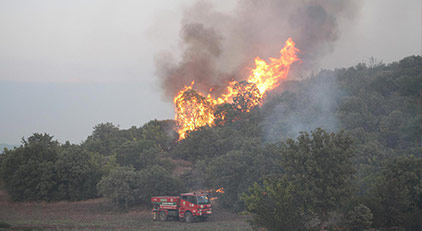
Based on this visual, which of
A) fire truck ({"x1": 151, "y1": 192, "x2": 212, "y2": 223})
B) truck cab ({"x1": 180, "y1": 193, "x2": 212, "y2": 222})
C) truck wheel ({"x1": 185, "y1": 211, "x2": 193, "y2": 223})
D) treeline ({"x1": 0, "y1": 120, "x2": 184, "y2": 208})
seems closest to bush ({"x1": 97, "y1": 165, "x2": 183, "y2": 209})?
treeline ({"x1": 0, "y1": 120, "x2": 184, "y2": 208})

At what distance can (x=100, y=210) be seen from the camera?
130 ft

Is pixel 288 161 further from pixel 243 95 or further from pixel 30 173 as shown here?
pixel 243 95

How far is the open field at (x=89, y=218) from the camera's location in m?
28.1

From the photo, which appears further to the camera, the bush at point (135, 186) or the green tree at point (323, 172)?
the bush at point (135, 186)

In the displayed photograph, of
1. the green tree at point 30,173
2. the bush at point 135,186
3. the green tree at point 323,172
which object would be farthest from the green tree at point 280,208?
the green tree at point 30,173

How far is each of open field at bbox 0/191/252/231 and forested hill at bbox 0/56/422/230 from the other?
1.45m

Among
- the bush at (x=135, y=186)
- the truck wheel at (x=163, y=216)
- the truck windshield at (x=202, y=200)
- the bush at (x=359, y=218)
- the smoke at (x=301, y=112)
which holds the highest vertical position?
the smoke at (x=301, y=112)

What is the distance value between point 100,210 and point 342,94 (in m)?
48.2

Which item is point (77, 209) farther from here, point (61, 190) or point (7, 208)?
point (7, 208)

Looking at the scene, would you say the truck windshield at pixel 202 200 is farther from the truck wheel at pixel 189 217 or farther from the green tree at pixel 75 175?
the green tree at pixel 75 175

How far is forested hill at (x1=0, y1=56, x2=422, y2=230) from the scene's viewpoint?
66.5ft

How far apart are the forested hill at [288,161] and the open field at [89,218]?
145 centimetres

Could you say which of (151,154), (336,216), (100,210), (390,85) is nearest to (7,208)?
(100,210)

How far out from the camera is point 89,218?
34688 millimetres
